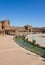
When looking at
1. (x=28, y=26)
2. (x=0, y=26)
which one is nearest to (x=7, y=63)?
(x=0, y=26)

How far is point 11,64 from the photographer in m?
8.54

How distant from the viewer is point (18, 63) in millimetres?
8859

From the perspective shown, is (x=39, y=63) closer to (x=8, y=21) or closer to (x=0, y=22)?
(x=0, y=22)

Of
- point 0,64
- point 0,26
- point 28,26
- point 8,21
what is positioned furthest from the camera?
point 28,26

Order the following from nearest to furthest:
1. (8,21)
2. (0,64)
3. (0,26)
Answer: (0,64), (0,26), (8,21)

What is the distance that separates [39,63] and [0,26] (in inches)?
2810

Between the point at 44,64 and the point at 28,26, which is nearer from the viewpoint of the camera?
the point at 44,64

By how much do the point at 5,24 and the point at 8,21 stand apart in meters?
8.10

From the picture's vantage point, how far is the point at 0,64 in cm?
849

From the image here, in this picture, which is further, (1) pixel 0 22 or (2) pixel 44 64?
(1) pixel 0 22

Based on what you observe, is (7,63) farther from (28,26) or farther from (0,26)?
(28,26)

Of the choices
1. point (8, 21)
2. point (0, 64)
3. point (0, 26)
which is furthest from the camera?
point (8, 21)

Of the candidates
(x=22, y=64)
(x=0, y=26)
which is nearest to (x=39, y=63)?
(x=22, y=64)

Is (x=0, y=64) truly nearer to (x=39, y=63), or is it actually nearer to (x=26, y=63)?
(x=26, y=63)
